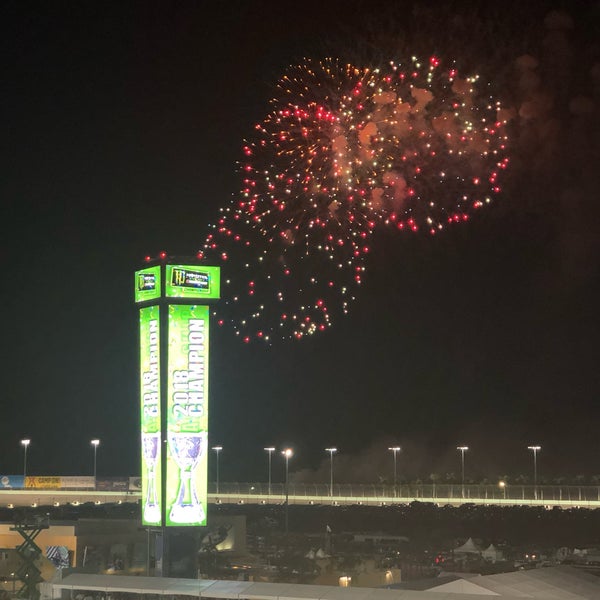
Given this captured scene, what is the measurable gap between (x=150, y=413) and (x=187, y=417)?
1552 mm

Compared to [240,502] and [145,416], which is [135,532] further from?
[240,502]

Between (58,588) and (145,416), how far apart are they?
9195 millimetres

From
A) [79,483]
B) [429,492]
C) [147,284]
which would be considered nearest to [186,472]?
[147,284]

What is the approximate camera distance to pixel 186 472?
40750 millimetres

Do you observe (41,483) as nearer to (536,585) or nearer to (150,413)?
A: (150,413)

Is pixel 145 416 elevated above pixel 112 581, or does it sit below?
above

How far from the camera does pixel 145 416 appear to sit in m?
41.3

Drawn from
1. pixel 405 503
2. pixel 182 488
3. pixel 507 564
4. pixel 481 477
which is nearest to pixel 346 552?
pixel 507 564

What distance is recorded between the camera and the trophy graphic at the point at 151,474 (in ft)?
→ 133

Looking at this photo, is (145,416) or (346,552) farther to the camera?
(346,552)

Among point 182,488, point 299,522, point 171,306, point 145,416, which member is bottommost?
point 299,522

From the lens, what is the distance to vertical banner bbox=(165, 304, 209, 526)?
40.4 m

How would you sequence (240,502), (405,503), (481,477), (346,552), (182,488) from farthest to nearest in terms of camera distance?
1. (481,477)
2. (240,502)
3. (405,503)
4. (346,552)
5. (182,488)

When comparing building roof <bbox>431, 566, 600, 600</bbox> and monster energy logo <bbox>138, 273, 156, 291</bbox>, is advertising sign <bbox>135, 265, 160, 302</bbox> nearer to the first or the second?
monster energy logo <bbox>138, 273, 156, 291</bbox>
